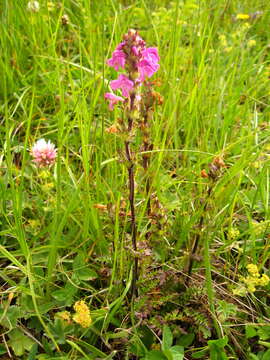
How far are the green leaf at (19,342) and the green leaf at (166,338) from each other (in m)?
0.43

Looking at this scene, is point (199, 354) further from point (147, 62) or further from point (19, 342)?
point (147, 62)

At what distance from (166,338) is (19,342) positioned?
18.9 inches

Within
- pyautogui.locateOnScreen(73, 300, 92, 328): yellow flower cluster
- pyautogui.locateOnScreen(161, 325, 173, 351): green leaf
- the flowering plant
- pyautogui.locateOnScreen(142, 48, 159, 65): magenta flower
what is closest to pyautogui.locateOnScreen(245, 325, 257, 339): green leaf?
pyautogui.locateOnScreen(161, 325, 173, 351): green leaf

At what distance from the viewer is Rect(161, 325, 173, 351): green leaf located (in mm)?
1268

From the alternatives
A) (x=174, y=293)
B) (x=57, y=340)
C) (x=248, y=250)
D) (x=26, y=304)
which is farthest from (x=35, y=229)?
(x=248, y=250)

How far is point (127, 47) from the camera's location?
1.07 meters

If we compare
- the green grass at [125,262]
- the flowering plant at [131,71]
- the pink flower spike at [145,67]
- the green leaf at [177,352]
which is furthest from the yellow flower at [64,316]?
the pink flower spike at [145,67]

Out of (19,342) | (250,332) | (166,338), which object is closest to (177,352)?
(166,338)

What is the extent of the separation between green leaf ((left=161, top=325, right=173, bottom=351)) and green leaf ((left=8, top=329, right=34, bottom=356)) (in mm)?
433

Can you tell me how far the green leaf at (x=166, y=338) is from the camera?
1268mm

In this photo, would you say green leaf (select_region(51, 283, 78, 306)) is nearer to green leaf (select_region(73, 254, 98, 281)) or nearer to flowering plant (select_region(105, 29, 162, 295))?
green leaf (select_region(73, 254, 98, 281))

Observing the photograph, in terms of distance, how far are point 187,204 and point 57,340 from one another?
2.39ft

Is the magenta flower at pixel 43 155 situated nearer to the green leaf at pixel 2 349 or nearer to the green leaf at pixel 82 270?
the green leaf at pixel 82 270

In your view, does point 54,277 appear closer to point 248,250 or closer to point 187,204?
point 187,204
